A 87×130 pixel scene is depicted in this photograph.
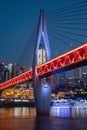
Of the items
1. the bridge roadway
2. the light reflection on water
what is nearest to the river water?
the light reflection on water

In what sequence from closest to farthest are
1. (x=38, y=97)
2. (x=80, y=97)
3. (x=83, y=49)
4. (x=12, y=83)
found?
(x=83, y=49)
(x=38, y=97)
(x=12, y=83)
(x=80, y=97)

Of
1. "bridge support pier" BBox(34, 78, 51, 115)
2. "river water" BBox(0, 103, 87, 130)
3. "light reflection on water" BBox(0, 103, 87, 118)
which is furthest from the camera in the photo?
"light reflection on water" BBox(0, 103, 87, 118)

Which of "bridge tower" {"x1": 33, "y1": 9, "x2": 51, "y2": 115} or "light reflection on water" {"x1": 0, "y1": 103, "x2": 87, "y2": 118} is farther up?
"bridge tower" {"x1": 33, "y1": 9, "x2": 51, "y2": 115}

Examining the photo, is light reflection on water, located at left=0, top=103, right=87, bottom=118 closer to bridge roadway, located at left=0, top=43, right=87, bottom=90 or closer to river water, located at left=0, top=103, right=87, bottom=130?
river water, located at left=0, top=103, right=87, bottom=130

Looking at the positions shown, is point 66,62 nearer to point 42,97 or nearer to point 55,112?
point 42,97

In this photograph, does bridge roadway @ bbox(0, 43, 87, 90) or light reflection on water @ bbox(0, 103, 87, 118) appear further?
light reflection on water @ bbox(0, 103, 87, 118)

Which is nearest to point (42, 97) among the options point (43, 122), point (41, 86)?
point (41, 86)

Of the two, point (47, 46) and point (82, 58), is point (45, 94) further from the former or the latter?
point (82, 58)

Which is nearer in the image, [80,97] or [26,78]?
[26,78]

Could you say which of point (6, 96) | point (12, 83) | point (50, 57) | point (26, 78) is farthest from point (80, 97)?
point (50, 57)

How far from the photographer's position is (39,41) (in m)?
40.8

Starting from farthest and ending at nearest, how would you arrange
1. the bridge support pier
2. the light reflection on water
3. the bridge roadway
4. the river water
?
1. the light reflection on water
2. the bridge support pier
3. the bridge roadway
4. the river water

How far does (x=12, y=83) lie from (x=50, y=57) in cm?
2954

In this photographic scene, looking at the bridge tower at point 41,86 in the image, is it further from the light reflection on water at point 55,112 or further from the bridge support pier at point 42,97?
the light reflection on water at point 55,112
